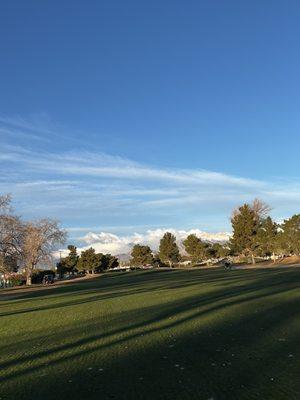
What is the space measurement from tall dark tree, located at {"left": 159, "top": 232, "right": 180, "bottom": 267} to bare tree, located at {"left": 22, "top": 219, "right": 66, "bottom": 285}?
34.0 meters

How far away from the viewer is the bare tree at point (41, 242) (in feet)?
213

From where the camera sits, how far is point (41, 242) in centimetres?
6806

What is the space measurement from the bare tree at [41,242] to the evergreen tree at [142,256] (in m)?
37.1

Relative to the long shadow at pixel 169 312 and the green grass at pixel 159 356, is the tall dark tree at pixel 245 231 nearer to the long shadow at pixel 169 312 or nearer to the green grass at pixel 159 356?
the long shadow at pixel 169 312

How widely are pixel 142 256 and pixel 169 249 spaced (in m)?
7.66

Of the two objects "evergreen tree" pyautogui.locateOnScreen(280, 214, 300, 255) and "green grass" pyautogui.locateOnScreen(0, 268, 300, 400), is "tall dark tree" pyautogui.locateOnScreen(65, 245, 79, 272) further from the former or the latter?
"green grass" pyautogui.locateOnScreen(0, 268, 300, 400)

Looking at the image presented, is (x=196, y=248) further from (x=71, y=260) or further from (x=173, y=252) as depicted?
(x=71, y=260)

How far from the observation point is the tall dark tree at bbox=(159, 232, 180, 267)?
3976 inches

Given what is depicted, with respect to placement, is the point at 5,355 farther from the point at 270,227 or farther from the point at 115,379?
the point at 270,227

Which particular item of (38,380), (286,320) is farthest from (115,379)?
(286,320)

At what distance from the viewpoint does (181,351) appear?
9078 mm

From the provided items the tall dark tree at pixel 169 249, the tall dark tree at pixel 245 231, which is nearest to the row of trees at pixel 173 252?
the tall dark tree at pixel 169 249

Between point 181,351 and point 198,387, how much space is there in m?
2.56

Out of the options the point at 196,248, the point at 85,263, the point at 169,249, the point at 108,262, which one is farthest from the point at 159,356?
the point at 169,249
